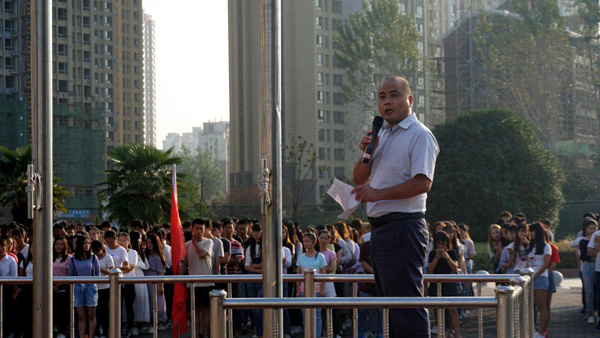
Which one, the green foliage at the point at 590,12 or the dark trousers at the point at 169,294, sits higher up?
the green foliage at the point at 590,12

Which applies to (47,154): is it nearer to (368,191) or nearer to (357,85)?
(368,191)

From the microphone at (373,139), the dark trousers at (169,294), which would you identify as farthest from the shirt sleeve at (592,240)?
the microphone at (373,139)

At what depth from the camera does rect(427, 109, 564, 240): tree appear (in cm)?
3609

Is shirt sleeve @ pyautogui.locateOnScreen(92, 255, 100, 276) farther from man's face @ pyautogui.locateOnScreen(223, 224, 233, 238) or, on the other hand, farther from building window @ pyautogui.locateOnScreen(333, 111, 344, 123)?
building window @ pyautogui.locateOnScreen(333, 111, 344, 123)

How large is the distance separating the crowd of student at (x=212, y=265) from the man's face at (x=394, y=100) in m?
5.82

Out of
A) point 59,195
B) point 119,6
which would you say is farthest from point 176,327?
point 119,6

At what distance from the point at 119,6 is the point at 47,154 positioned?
98.4 metres

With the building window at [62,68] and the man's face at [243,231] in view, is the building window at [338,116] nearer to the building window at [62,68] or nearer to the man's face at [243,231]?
the building window at [62,68]

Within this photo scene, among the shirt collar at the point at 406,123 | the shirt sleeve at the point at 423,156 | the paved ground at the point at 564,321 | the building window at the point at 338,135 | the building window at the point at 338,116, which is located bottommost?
the paved ground at the point at 564,321

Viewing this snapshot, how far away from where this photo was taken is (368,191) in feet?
16.1

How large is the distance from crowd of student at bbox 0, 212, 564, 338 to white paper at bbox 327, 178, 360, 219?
18.4 feet

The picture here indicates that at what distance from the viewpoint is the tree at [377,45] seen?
69500 mm

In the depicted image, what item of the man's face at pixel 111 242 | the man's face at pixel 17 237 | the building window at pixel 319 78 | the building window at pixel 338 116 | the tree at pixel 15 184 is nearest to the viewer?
the man's face at pixel 111 242

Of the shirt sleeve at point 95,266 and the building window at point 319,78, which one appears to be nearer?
the shirt sleeve at point 95,266
